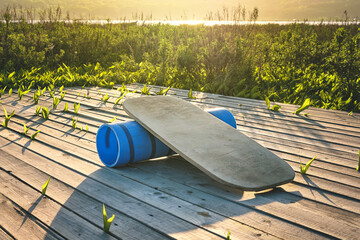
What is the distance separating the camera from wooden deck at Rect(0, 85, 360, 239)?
1.61 metres

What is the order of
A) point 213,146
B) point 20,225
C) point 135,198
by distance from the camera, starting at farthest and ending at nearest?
point 213,146, point 135,198, point 20,225

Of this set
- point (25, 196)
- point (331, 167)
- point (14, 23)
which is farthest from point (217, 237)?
point (14, 23)

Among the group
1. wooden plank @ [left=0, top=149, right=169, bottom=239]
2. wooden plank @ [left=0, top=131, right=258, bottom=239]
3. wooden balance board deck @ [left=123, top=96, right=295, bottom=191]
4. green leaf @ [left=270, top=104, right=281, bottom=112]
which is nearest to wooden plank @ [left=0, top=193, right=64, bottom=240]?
wooden plank @ [left=0, top=149, right=169, bottom=239]

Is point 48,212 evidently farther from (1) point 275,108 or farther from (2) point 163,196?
(1) point 275,108

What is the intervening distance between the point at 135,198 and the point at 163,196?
15 cm

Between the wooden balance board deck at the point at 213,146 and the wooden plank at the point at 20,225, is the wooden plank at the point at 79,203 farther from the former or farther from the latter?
the wooden balance board deck at the point at 213,146

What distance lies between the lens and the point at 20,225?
1.62 m

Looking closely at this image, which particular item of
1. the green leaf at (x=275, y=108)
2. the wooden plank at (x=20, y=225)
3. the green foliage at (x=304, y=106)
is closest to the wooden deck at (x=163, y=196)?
the wooden plank at (x=20, y=225)

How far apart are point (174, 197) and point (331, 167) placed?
121cm

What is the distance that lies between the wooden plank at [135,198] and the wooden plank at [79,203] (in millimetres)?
51

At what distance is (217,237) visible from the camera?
155cm

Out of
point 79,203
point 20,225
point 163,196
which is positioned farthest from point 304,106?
point 20,225

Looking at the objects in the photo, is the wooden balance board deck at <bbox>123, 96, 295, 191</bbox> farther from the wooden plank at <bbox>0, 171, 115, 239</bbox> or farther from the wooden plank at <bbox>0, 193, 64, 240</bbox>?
the wooden plank at <bbox>0, 193, 64, 240</bbox>

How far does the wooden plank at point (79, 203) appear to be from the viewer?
157 cm
